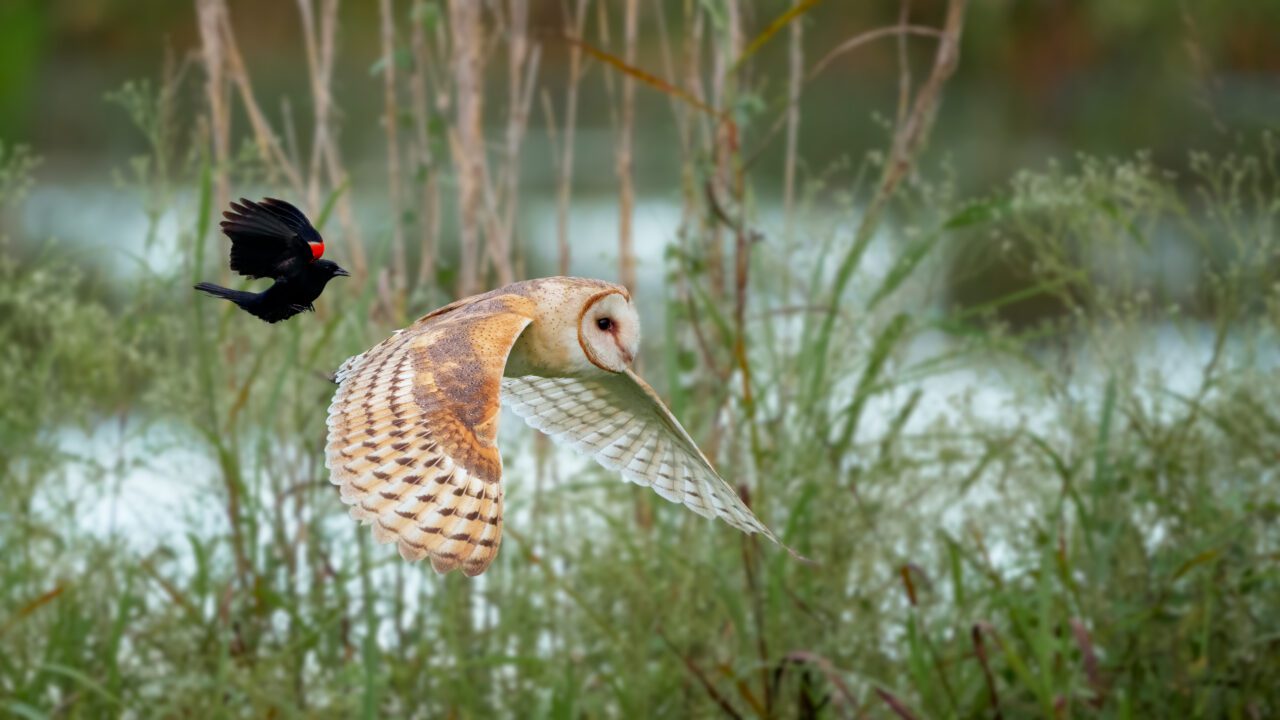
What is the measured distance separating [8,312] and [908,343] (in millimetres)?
2291

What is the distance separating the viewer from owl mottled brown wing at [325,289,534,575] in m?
0.93

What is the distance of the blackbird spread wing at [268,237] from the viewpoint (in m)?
1.01

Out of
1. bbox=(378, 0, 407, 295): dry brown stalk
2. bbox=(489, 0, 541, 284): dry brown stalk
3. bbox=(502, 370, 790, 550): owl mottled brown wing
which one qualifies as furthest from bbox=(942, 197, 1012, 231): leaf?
bbox=(378, 0, 407, 295): dry brown stalk

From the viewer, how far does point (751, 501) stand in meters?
2.38

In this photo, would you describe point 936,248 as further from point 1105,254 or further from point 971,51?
point 971,51

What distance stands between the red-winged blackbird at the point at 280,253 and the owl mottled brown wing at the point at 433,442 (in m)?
0.08

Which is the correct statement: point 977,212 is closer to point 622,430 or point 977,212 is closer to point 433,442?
point 622,430

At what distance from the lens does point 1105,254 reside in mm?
2701

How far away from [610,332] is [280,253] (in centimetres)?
23

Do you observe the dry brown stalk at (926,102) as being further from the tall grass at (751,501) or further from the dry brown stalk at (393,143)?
the dry brown stalk at (393,143)

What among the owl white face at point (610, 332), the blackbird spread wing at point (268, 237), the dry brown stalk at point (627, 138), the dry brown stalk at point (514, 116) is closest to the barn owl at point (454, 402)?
the owl white face at point (610, 332)

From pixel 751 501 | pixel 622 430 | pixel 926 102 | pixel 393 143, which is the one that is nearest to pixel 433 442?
pixel 622 430

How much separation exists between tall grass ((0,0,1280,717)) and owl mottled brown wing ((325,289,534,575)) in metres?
1.20

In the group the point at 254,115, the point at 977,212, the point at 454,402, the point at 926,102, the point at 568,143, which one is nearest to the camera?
the point at 454,402
